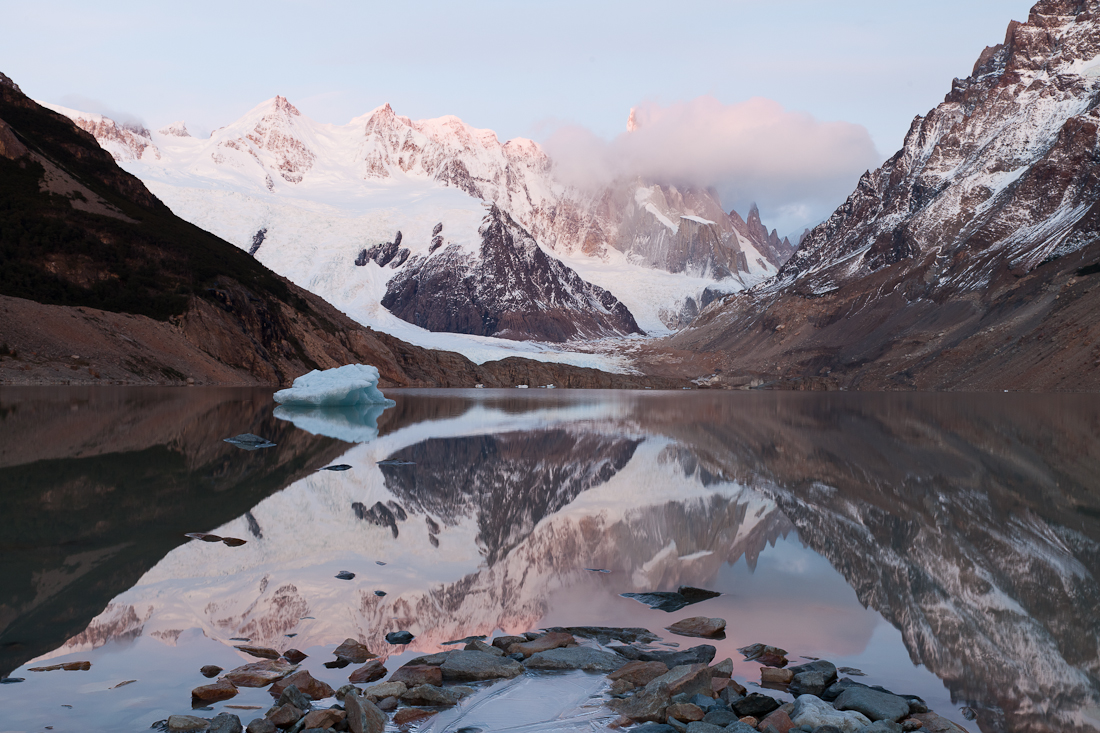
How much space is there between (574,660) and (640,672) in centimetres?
52

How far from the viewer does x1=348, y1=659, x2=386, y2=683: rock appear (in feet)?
18.3

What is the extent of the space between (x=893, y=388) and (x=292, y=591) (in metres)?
116

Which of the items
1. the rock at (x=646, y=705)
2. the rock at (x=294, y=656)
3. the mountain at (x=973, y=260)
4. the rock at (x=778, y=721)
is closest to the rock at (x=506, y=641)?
the rock at (x=646, y=705)

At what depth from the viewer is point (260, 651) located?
5977mm

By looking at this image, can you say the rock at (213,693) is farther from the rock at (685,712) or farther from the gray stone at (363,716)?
the rock at (685,712)

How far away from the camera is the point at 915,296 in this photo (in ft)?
455

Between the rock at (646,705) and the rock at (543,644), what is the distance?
0.98 metres

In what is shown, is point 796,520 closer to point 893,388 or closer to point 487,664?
point 487,664

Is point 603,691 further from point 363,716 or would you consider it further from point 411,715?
point 363,716

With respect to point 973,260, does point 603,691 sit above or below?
below

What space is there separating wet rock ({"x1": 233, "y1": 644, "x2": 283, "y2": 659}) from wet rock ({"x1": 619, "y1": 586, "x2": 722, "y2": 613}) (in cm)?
336

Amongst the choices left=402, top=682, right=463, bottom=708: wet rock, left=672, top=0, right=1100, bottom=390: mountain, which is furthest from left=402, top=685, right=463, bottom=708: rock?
left=672, top=0, right=1100, bottom=390: mountain

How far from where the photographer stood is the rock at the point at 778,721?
4902 mm

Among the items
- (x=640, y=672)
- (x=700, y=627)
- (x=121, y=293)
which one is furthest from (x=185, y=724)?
(x=121, y=293)
